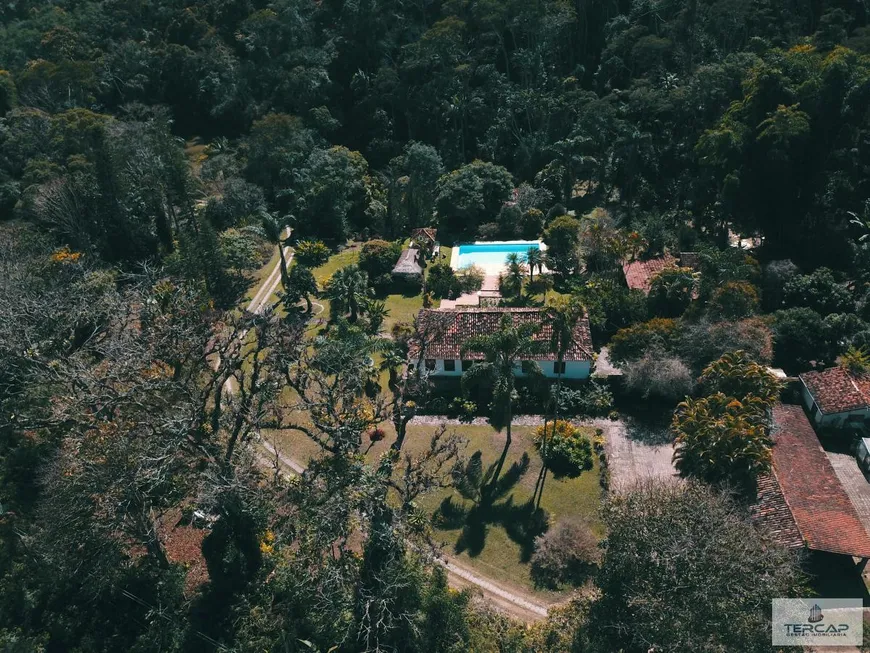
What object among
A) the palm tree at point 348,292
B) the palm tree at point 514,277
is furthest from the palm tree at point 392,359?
the palm tree at point 514,277

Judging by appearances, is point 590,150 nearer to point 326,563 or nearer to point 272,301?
point 272,301

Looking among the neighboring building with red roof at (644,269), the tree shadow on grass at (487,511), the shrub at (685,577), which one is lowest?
the tree shadow on grass at (487,511)

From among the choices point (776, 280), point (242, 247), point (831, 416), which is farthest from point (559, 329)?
point (242, 247)

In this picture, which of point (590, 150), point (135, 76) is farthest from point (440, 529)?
point (135, 76)

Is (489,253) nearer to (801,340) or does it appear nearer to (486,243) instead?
(486,243)

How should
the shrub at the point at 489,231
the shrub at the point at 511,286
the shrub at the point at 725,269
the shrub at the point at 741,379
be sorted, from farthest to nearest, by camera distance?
the shrub at the point at 489,231
the shrub at the point at 511,286
the shrub at the point at 725,269
the shrub at the point at 741,379

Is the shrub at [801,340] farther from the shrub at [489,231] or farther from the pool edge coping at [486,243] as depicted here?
the shrub at [489,231]
